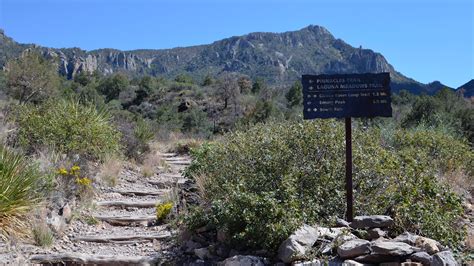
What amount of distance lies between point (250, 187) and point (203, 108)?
97.6 feet

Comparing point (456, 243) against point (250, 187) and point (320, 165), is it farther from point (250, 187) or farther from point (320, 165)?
point (250, 187)

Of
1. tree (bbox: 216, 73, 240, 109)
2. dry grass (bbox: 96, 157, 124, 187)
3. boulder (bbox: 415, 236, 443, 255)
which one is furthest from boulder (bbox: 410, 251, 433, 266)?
tree (bbox: 216, 73, 240, 109)

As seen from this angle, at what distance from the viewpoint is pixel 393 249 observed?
397 cm

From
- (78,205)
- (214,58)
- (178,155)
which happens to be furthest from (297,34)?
(78,205)

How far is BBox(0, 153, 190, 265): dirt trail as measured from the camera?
519 centimetres

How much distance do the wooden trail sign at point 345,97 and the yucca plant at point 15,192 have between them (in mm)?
3627

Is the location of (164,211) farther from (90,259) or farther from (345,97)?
(345,97)

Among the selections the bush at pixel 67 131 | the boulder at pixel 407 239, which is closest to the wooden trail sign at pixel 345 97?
the boulder at pixel 407 239

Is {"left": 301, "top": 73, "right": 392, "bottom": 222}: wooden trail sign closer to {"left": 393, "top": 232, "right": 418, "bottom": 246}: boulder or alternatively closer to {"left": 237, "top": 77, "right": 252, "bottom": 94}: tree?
{"left": 393, "top": 232, "right": 418, "bottom": 246}: boulder

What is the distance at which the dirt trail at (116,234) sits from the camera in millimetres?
5191

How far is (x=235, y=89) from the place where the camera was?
1361 inches

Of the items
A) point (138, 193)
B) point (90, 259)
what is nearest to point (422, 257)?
point (90, 259)

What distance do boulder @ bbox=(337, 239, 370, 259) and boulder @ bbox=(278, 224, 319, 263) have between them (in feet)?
0.99

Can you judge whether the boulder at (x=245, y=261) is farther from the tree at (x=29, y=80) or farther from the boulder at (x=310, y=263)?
the tree at (x=29, y=80)
